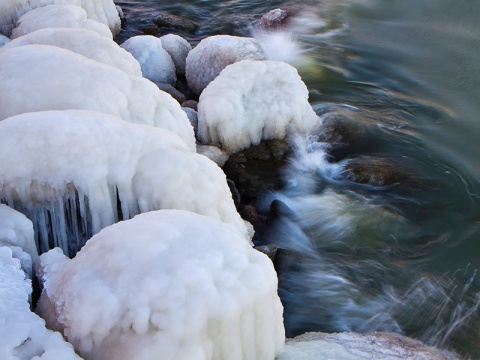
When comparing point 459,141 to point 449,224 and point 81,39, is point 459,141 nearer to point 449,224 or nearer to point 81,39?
point 449,224

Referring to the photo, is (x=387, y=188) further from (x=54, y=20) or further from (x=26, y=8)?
(x=26, y=8)

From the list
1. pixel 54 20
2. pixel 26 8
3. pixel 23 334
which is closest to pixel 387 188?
pixel 54 20

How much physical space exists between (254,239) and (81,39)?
2.32 meters

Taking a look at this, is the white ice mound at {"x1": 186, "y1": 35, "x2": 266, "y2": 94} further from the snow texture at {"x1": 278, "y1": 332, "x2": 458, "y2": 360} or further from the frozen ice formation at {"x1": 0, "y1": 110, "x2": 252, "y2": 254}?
the snow texture at {"x1": 278, "y1": 332, "x2": 458, "y2": 360}

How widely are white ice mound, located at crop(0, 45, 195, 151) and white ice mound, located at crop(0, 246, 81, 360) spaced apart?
168cm

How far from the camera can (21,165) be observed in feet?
11.8

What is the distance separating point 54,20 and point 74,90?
2.58 metres

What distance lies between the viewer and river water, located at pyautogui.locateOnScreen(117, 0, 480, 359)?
15.7 ft

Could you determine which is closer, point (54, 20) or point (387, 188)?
point (387, 188)

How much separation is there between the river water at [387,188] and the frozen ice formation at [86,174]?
4.82 ft

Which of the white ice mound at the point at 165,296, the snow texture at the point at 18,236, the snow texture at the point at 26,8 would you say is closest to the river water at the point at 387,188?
the snow texture at the point at 26,8

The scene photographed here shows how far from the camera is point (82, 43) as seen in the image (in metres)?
5.54

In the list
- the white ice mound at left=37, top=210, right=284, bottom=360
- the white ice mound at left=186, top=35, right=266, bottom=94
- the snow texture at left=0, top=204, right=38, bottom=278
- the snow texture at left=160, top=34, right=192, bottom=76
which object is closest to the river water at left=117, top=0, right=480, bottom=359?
the white ice mound at left=186, top=35, right=266, bottom=94

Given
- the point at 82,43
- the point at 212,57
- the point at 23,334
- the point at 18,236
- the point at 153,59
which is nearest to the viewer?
the point at 23,334
